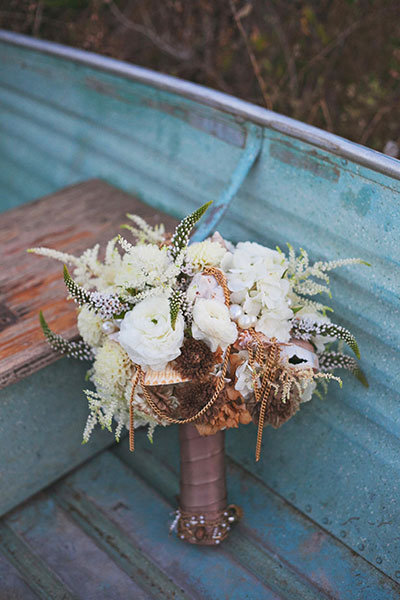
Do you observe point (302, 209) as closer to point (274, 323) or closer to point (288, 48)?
point (274, 323)

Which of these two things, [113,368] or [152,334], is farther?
[113,368]

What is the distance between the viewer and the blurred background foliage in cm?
284

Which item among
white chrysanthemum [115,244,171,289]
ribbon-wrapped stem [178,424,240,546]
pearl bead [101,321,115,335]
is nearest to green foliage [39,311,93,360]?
pearl bead [101,321,115,335]

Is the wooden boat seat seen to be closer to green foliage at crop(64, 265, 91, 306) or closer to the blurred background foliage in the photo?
green foliage at crop(64, 265, 91, 306)

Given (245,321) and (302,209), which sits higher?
(302,209)

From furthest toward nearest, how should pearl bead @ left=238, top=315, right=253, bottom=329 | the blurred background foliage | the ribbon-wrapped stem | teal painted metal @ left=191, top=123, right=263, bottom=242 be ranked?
the blurred background foliage, teal painted metal @ left=191, top=123, right=263, bottom=242, the ribbon-wrapped stem, pearl bead @ left=238, top=315, right=253, bottom=329

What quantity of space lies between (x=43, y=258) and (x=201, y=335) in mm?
837

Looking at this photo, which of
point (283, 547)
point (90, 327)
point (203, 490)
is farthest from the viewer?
point (283, 547)

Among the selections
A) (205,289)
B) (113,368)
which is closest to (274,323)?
(205,289)

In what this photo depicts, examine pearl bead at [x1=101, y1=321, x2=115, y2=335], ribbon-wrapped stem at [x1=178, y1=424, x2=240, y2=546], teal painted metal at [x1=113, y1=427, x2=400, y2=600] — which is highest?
pearl bead at [x1=101, y1=321, x2=115, y2=335]

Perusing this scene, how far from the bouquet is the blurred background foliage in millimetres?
1611

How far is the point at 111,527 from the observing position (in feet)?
5.97

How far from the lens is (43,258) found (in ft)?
6.23

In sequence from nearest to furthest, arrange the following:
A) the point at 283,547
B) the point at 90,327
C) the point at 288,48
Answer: the point at 90,327 < the point at 283,547 < the point at 288,48
